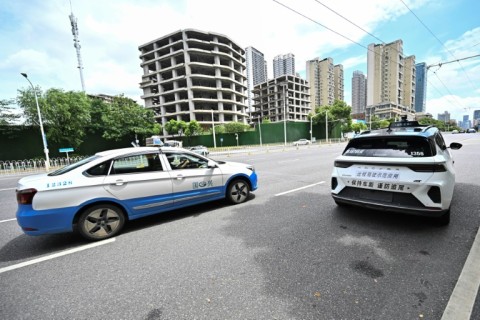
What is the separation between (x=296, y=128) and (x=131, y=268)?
170 feet

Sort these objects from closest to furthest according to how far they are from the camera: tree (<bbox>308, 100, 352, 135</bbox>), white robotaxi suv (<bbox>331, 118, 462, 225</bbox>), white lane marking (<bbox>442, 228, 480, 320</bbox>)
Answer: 1. white lane marking (<bbox>442, 228, 480, 320</bbox>)
2. white robotaxi suv (<bbox>331, 118, 462, 225</bbox>)
3. tree (<bbox>308, 100, 352, 135</bbox>)

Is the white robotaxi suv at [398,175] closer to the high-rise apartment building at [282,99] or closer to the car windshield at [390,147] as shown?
the car windshield at [390,147]

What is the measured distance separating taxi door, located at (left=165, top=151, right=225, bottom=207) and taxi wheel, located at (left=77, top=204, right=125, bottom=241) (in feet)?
3.41

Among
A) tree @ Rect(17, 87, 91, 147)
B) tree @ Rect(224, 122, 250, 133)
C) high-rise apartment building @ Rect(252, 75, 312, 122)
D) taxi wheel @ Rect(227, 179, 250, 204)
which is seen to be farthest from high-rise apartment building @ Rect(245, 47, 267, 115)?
taxi wheel @ Rect(227, 179, 250, 204)

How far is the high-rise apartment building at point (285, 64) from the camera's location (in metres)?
110

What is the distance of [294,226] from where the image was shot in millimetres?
3814

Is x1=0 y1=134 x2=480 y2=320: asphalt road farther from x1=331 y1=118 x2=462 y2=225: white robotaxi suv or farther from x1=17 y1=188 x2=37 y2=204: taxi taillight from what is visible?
x1=17 y1=188 x2=37 y2=204: taxi taillight

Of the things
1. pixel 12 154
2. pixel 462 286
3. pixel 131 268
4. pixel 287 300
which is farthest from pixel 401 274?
pixel 12 154

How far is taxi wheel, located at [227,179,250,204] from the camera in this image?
514 cm

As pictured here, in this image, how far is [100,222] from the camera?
3.66 metres

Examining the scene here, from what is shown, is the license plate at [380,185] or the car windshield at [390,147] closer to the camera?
the license plate at [380,185]

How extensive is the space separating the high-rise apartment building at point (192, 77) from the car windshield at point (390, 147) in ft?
159

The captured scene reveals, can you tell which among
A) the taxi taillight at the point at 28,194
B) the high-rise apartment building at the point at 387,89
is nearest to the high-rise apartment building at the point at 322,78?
the high-rise apartment building at the point at 387,89

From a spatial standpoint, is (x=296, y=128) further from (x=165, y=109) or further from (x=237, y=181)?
(x=237, y=181)
